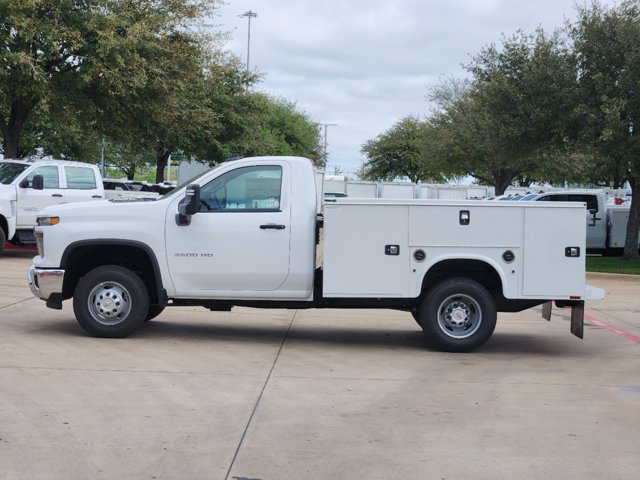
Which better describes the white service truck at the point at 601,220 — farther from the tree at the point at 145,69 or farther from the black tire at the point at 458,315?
the black tire at the point at 458,315

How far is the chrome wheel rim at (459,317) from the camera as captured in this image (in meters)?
10.3

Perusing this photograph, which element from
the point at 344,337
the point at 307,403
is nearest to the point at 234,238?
the point at 344,337

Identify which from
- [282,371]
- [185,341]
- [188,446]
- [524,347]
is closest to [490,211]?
[524,347]

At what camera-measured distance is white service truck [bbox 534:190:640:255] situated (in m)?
27.2

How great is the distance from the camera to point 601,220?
27.4 meters

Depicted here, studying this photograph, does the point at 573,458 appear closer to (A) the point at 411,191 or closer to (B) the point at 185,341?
(B) the point at 185,341

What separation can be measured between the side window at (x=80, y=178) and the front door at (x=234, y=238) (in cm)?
1143

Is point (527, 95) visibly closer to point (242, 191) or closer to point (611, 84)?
point (611, 84)

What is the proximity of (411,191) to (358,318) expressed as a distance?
3729 centimetres

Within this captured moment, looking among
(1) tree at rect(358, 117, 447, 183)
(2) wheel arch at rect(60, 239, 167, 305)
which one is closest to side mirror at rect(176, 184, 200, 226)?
(2) wheel arch at rect(60, 239, 167, 305)

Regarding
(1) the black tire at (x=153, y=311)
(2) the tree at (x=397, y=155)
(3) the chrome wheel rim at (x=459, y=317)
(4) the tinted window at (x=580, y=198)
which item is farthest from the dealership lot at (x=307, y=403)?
(2) the tree at (x=397, y=155)

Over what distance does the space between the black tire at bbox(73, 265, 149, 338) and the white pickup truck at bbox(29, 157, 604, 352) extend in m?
0.01

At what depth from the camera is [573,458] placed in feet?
20.7

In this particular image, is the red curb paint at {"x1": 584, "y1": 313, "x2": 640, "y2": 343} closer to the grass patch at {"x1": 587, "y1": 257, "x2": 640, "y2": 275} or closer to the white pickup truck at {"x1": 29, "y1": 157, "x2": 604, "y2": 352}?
the white pickup truck at {"x1": 29, "y1": 157, "x2": 604, "y2": 352}
